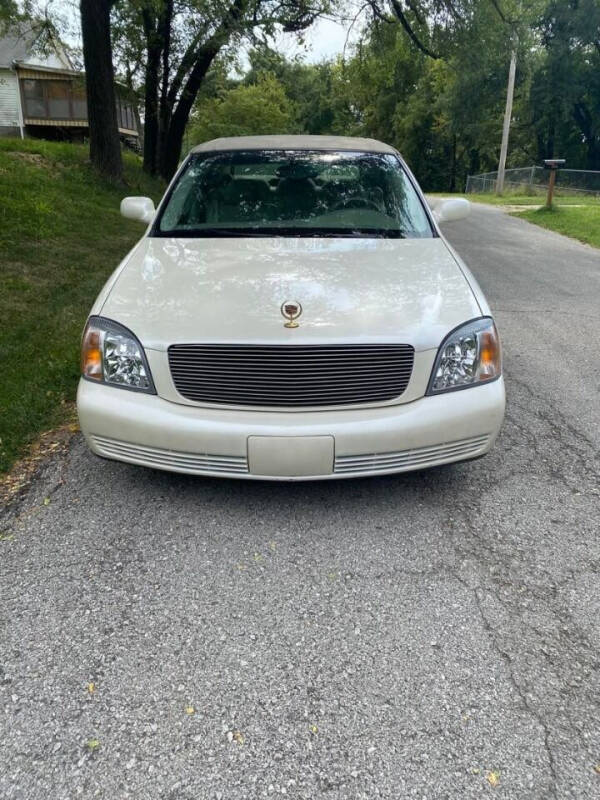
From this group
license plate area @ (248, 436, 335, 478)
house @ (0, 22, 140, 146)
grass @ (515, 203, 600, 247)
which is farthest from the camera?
house @ (0, 22, 140, 146)

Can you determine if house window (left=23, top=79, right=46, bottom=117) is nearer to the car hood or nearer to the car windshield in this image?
the car windshield

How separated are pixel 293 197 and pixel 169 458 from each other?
2117 millimetres

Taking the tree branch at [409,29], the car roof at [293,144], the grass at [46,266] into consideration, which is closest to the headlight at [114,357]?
the grass at [46,266]

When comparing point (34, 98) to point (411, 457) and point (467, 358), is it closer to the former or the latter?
point (467, 358)

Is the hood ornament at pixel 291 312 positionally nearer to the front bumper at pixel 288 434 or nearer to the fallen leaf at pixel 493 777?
the front bumper at pixel 288 434

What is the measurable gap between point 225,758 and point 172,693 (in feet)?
0.96

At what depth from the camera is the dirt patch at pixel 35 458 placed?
3.12 meters

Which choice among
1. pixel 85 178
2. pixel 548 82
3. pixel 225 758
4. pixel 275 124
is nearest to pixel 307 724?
pixel 225 758

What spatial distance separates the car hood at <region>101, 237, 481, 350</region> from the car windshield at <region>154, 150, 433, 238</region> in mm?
275

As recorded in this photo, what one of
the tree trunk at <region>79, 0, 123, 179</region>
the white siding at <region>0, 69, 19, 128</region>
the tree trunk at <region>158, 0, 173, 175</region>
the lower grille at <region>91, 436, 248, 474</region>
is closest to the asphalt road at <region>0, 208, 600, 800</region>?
the lower grille at <region>91, 436, 248, 474</region>

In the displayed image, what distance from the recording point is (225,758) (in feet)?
5.62

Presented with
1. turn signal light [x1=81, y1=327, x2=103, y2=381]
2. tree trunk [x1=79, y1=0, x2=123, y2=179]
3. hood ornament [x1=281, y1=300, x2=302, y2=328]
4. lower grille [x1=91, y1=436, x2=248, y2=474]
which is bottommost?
lower grille [x1=91, y1=436, x2=248, y2=474]

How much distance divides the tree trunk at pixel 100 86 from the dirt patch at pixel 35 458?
9680mm

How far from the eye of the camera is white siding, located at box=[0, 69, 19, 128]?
1168 inches
